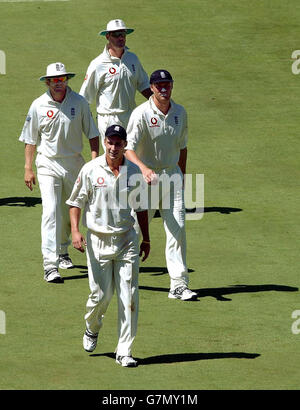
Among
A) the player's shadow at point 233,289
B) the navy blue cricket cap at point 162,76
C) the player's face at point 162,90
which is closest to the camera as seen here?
the navy blue cricket cap at point 162,76

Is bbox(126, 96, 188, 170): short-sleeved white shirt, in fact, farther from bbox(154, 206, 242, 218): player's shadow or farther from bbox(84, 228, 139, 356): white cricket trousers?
bbox(154, 206, 242, 218): player's shadow

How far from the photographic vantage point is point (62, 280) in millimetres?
14211

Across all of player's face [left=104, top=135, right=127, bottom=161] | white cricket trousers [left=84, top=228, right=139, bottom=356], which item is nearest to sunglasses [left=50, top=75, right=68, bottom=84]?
player's face [left=104, top=135, right=127, bottom=161]

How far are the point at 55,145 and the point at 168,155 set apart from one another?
57.3 inches

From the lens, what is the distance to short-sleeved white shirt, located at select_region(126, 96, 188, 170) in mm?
13547

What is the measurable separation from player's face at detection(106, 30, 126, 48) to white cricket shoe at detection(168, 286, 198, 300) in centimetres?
386

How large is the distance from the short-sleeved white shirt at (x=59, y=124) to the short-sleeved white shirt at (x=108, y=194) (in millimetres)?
2898

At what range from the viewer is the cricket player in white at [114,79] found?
16.0 metres

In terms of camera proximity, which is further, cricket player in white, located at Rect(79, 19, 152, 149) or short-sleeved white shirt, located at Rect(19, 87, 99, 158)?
cricket player in white, located at Rect(79, 19, 152, 149)

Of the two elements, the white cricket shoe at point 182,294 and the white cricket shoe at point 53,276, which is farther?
the white cricket shoe at point 53,276

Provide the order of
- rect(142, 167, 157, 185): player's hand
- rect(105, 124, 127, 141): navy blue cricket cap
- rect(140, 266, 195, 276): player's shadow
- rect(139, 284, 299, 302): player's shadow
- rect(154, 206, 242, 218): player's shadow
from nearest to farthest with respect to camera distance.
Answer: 1. rect(105, 124, 127, 141): navy blue cricket cap
2. rect(142, 167, 157, 185): player's hand
3. rect(139, 284, 299, 302): player's shadow
4. rect(140, 266, 195, 276): player's shadow
5. rect(154, 206, 242, 218): player's shadow

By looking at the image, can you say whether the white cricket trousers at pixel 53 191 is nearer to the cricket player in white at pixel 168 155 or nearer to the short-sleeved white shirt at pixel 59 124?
the short-sleeved white shirt at pixel 59 124

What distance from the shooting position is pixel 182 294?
13484mm

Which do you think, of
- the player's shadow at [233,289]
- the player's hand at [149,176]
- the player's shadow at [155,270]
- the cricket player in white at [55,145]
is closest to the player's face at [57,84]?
the cricket player in white at [55,145]
